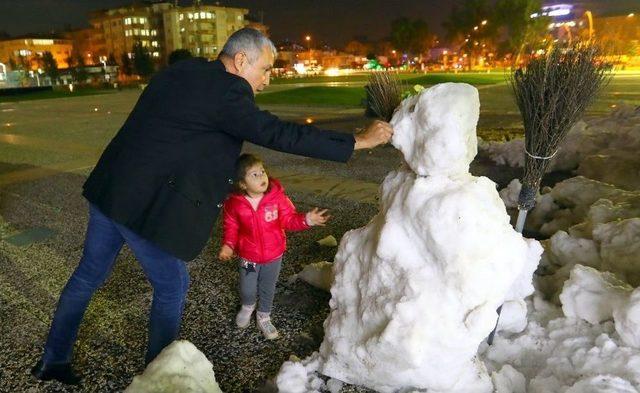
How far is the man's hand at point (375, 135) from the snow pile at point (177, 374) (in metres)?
1.20

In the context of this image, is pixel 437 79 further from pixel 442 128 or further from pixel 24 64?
pixel 24 64

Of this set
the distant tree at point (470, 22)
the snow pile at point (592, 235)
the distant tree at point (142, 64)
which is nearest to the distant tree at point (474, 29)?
the distant tree at point (470, 22)

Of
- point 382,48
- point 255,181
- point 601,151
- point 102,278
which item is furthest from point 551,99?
point 382,48

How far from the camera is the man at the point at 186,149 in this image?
220 cm

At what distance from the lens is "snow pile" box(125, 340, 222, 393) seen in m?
1.98

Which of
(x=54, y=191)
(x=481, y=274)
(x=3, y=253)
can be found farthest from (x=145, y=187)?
(x=54, y=191)

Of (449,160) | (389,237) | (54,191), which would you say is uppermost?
(449,160)

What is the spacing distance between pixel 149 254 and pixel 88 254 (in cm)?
40

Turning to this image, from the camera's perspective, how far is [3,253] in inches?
175

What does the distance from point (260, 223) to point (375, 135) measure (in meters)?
1.06

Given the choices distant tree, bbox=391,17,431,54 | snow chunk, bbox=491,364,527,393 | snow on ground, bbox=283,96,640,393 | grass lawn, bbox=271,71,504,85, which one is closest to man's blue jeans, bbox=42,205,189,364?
snow on ground, bbox=283,96,640,393

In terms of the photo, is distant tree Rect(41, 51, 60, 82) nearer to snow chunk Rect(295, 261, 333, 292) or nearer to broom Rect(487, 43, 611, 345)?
snow chunk Rect(295, 261, 333, 292)

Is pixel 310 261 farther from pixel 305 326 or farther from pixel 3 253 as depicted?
pixel 3 253

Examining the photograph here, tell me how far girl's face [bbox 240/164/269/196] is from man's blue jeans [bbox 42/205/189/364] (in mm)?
644
